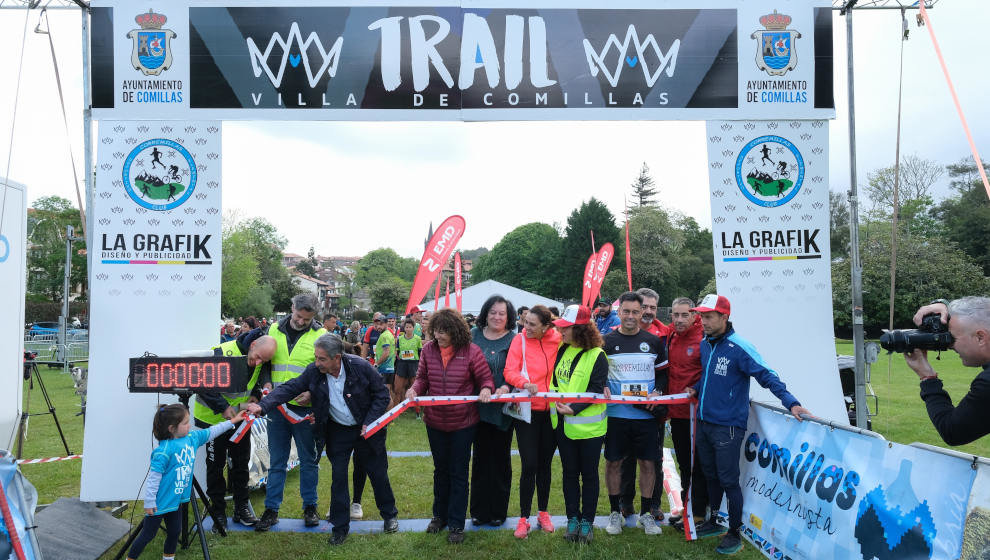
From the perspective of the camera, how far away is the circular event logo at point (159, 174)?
226 inches

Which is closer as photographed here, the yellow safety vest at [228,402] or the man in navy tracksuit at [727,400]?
the man in navy tracksuit at [727,400]

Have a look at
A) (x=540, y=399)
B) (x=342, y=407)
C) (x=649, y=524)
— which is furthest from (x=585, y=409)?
(x=342, y=407)

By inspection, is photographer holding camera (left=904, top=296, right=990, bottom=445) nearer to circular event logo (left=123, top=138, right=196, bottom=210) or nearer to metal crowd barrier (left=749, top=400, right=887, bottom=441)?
metal crowd barrier (left=749, top=400, right=887, bottom=441)

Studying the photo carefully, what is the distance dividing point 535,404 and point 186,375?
2820 mm

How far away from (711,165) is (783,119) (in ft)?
2.77

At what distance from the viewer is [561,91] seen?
5.84 m

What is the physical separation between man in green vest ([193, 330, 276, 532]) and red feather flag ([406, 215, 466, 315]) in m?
4.27

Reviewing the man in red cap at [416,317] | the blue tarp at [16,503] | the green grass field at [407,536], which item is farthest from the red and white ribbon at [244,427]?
the man in red cap at [416,317]

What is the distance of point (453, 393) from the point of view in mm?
5051

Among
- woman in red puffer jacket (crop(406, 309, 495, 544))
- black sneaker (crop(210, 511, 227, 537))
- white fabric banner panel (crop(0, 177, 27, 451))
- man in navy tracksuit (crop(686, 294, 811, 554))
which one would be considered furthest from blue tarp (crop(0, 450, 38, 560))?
man in navy tracksuit (crop(686, 294, 811, 554))

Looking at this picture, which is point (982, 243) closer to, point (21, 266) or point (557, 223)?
point (557, 223)

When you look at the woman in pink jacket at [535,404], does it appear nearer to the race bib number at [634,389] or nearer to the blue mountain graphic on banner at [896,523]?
the race bib number at [634,389]

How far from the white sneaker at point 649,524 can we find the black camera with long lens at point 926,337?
9.11ft

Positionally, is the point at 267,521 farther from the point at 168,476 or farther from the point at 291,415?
the point at 168,476
